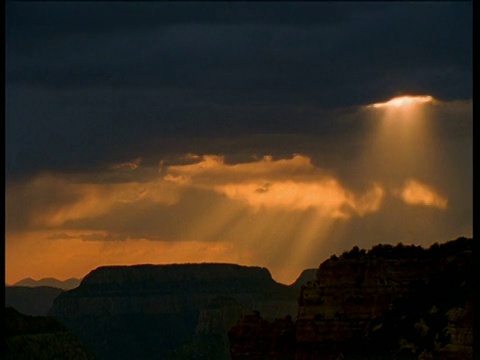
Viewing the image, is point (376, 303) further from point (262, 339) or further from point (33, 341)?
point (33, 341)

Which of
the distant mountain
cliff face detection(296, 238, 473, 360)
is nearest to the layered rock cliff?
cliff face detection(296, 238, 473, 360)

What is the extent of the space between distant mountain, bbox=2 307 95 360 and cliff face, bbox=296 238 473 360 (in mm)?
37708

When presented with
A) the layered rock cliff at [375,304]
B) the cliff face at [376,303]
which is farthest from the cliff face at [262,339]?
the cliff face at [376,303]

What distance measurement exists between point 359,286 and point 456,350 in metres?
25.8

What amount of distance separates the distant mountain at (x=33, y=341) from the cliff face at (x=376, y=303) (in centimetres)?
3771

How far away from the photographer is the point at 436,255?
15912cm

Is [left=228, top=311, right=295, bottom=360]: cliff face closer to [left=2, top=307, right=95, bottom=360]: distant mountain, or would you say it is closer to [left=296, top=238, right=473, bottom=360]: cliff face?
[left=296, top=238, right=473, bottom=360]: cliff face

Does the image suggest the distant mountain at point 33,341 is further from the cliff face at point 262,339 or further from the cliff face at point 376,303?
the cliff face at point 376,303

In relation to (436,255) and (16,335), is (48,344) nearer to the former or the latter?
(16,335)

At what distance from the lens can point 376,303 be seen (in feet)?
517

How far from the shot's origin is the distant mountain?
178750 millimetres

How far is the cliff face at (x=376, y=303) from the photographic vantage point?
481ft

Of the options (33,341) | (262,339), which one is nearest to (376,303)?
(262,339)

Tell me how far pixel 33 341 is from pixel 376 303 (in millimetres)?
49859
